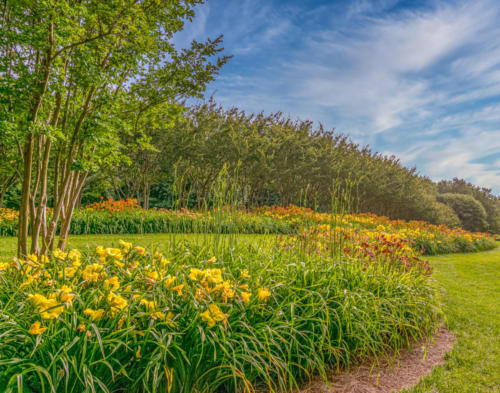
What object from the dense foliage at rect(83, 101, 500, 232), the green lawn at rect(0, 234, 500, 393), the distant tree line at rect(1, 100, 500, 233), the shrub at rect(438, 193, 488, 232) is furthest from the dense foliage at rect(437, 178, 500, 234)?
the green lawn at rect(0, 234, 500, 393)

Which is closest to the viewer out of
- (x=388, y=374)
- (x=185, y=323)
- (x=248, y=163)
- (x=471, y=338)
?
(x=185, y=323)

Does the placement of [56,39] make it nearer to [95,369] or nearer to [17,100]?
[17,100]

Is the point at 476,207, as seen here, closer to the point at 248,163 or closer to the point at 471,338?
the point at 248,163

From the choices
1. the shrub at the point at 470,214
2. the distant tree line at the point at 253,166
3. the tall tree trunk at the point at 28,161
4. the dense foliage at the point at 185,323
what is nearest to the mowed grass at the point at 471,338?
the dense foliage at the point at 185,323

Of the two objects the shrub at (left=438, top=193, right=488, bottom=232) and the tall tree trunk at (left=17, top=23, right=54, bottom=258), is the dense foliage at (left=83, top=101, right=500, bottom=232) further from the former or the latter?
the shrub at (left=438, top=193, right=488, bottom=232)

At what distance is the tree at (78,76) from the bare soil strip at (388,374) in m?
3.01

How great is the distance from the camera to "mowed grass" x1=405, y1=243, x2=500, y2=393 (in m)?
2.21

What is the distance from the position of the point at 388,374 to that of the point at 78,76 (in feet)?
12.7

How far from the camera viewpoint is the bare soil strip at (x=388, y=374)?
2051 millimetres

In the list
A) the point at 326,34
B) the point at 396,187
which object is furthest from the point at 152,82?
the point at 396,187

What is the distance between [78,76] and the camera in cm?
325

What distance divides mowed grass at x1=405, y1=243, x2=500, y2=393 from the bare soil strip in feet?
0.26

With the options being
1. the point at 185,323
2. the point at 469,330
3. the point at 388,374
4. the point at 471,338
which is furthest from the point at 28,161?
the point at 469,330

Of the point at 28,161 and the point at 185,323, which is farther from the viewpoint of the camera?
the point at 28,161
